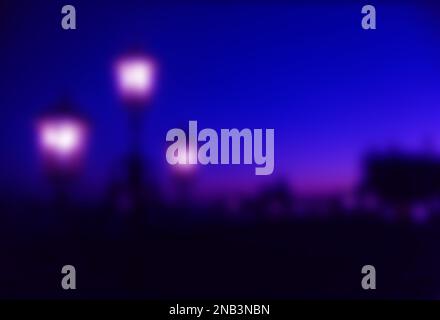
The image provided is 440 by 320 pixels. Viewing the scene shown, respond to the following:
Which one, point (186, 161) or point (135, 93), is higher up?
point (135, 93)

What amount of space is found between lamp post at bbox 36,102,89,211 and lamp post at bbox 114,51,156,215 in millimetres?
128

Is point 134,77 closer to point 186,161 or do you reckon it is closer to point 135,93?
point 135,93

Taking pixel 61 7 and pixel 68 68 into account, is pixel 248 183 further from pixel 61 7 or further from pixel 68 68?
pixel 61 7

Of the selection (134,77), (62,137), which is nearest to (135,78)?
(134,77)

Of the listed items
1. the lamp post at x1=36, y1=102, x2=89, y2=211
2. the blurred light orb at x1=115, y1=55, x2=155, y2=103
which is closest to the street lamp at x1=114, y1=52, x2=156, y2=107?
the blurred light orb at x1=115, y1=55, x2=155, y2=103

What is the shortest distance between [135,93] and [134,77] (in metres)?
0.04

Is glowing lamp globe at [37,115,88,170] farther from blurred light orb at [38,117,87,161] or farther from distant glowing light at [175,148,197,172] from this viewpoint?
distant glowing light at [175,148,197,172]

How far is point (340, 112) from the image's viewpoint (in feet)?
5.73

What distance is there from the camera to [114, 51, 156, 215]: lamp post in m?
1.73

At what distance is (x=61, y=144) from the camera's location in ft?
5.69
